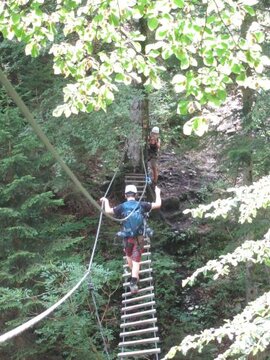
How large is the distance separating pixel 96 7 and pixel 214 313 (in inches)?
253

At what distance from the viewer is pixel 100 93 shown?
3.50 meters

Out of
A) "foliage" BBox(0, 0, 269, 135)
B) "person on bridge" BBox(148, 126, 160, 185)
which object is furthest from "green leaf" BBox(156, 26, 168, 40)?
"person on bridge" BBox(148, 126, 160, 185)

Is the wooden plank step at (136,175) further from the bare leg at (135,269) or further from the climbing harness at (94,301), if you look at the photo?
the bare leg at (135,269)

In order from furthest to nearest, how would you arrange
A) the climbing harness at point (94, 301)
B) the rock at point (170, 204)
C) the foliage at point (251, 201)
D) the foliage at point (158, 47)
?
the rock at point (170, 204) → the foliage at point (158, 47) → the foliage at point (251, 201) → the climbing harness at point (94, 301)

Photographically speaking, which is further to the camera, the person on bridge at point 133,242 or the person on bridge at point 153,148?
the person on bridge at point 153,148

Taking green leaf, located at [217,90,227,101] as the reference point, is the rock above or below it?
above

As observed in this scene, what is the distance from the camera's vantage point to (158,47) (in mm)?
3178

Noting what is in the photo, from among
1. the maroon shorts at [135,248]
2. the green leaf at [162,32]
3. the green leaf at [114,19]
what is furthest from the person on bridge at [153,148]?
the green leaf at [162,32]

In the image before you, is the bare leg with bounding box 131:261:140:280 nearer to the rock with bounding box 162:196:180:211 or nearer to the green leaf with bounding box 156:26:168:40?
the green leaf with bounding box 156:26:168:40

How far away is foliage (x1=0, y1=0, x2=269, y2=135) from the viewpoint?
3016 mm

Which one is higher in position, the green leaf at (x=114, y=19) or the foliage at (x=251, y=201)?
the green leaf at (x=114, y=19)

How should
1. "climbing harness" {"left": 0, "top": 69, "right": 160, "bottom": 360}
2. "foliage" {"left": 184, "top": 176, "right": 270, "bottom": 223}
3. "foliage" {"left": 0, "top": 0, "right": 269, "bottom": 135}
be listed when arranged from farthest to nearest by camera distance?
1. "foliage" {"left": 0, "top": 0, "right": 269, "bottom": 135}
2. "foliage" {"left": 184, "top": 176, "right": 270, "bottom": 223}
3. "climbing harness" {"left": 0, "top": 69, "right": 160, "bottom": 360}

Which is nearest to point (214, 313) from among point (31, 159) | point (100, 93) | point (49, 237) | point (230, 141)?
point (230, 141)

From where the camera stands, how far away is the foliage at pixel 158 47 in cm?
302
